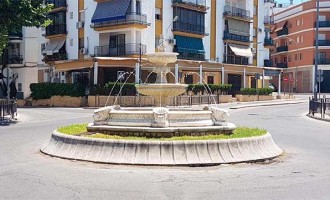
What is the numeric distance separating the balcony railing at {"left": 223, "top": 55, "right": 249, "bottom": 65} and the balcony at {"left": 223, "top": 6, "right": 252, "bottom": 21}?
4.97 m

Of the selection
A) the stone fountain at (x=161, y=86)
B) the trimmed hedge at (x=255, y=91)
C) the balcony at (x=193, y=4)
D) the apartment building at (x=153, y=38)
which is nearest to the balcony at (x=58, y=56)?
the apartment building at (x=153, y=38)

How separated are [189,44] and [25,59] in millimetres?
20606

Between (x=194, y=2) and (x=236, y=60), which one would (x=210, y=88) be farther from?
(x=236, y=60)

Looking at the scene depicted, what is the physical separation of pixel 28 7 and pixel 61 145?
14.0 metres

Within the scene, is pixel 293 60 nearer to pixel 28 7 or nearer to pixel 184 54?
pixel 184 54

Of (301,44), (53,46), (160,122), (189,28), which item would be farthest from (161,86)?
(301,44)

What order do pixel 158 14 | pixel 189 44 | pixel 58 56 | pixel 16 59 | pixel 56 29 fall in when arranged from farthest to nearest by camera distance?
1. pixel 16 59
2. pixel 56 29
3. pixel 58 56
4. pixel 189 44
5. pixel 158 14

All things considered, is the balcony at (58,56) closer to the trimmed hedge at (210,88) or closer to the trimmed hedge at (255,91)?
the trimmed hedge at (210,88)

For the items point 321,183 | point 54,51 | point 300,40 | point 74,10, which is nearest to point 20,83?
point 54,51

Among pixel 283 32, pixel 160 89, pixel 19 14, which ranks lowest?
pixel 160 89

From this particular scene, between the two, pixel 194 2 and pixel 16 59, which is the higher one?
pixel 194 2

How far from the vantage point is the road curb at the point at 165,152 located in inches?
390

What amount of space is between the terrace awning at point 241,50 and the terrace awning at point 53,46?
1985 centimetres

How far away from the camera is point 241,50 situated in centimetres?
5553
